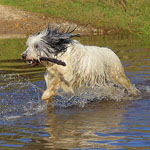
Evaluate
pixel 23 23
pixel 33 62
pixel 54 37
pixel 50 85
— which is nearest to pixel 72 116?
pixel 50 85

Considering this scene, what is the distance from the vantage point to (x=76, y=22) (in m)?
23.9

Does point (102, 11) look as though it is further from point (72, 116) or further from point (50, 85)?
point (72, 116)

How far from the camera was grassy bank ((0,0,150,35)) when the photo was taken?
2317cm

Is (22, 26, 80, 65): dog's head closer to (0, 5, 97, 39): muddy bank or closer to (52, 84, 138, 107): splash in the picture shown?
(52, 84, 138, 107): splash

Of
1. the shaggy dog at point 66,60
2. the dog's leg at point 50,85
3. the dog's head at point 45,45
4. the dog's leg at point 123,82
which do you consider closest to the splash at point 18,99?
the dog's leg at point 50,85

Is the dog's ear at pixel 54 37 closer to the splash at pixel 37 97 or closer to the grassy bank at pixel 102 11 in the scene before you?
the splash at pixel 37 97

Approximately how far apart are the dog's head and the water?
99 cm

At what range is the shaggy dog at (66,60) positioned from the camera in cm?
834

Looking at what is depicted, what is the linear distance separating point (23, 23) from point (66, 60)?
15486 millimetres

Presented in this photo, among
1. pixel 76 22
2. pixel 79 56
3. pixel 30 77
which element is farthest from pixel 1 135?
pixel 76 22

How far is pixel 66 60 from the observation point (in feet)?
28.2

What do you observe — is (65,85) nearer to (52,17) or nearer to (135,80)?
(135,80)

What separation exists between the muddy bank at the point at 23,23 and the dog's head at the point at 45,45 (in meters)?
13.5

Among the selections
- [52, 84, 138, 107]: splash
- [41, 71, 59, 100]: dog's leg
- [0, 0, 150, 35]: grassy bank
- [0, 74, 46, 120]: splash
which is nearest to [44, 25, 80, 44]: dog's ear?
[41, 71, 59, 100]: dog's leg
